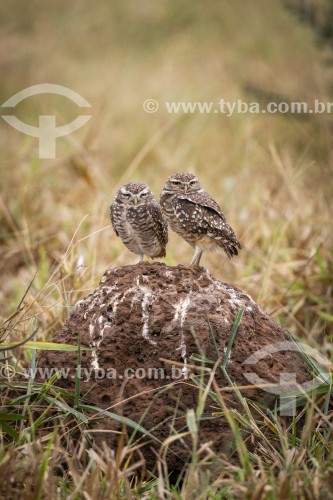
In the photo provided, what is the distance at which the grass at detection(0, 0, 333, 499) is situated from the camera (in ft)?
11.9

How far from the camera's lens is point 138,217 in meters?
4.57

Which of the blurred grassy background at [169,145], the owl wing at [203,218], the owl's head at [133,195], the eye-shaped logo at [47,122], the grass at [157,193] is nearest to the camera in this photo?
the grass at [157,193]

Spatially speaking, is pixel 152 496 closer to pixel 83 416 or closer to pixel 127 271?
pixel 83 416

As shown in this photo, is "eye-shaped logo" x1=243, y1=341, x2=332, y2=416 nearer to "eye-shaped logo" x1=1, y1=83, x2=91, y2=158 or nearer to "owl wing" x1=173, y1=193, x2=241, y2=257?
"owl wing" x1=173, y1=193, x2=241, y2=257

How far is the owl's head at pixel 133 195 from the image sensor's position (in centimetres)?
454

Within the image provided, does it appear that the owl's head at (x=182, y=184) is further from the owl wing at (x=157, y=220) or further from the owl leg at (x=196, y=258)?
the owl leg at (x=196, y=258)

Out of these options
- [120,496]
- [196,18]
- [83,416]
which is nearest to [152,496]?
[120,496]

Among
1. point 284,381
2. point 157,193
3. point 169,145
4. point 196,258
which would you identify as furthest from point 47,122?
point 284,381

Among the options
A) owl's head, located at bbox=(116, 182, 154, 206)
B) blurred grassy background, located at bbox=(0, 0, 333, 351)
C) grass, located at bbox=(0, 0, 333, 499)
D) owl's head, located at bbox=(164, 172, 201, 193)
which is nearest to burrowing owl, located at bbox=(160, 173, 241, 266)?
owl's head, located at bbox=(164, 172, 201, 193)

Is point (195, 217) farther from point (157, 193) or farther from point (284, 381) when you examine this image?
point (157, 193)

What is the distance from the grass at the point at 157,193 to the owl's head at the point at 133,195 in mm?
206

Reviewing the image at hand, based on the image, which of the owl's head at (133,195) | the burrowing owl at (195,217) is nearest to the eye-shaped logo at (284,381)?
the burrowing owl at (195,217)

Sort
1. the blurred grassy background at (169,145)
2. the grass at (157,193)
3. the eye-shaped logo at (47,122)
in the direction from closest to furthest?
the grass at (157,193) < the blurred grassy background at (169,145) < the eye-shaped logo at (47,122)

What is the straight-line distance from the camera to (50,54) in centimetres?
1530
